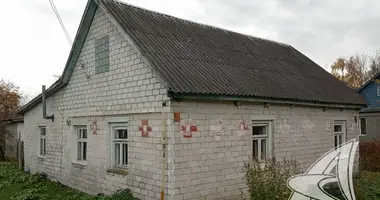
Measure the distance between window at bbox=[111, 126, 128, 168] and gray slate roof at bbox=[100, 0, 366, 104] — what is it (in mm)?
2625

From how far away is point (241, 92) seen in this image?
9.32 metres

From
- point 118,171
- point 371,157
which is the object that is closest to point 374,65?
point 371,157

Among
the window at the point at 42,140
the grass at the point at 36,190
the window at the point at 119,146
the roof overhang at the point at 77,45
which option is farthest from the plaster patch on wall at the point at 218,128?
the window at the point at 42,140

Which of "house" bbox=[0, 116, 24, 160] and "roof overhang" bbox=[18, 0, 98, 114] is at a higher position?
"roof overhang" bbox=[18, 0, 98, 114]

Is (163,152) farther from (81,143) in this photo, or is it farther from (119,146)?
(81,143)

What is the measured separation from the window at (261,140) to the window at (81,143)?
593cm

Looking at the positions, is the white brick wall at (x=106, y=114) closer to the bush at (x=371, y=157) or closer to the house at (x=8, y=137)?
the house at (x=8, y=137)

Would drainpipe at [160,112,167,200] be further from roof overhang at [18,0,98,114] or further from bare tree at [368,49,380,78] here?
bare tree at [368,49,380,78]

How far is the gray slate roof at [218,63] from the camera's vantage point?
8.97 meters

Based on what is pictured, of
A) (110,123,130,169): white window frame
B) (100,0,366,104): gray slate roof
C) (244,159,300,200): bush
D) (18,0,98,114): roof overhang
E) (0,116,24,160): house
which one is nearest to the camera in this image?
(244,159,300,200): bush

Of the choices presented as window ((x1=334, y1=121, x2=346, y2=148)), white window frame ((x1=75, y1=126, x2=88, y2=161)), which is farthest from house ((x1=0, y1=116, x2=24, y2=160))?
window ((x1=334, y1=121, x2=346, y2=148))

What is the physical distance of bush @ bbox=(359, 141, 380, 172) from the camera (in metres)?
16.6

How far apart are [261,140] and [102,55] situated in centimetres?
574

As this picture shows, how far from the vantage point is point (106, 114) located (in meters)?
10.7
